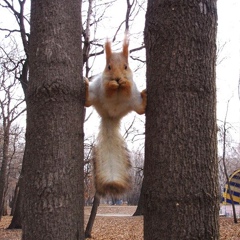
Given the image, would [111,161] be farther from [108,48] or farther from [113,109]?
[108,48]

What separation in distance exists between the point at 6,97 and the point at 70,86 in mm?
17202

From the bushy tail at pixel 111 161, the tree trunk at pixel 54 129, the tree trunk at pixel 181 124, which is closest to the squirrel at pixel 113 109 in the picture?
the bushy tail at pixel 111 161

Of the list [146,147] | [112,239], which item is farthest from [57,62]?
[112,239]

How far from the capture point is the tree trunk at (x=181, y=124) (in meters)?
1.56

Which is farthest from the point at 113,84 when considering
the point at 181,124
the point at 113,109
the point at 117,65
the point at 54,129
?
the point at 181,124

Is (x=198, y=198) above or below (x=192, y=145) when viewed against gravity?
below

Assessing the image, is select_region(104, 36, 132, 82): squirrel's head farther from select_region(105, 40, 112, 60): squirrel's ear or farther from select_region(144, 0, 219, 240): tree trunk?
select_region(144, 0, 219, 240): tree trunk

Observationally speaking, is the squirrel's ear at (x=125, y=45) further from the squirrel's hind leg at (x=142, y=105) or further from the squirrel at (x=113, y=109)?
the squirrel's hind leg at (x=142, y=105)

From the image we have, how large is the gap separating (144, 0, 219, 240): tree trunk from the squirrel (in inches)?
11.9

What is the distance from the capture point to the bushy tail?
6.49ft

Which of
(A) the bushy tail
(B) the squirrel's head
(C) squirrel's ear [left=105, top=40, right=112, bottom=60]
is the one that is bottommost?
(A) the bushy tail

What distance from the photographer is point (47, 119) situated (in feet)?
6.04

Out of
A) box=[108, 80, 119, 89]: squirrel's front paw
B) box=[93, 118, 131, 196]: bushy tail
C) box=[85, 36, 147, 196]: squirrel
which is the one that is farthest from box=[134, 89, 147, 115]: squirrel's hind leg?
box=[93, 118, 131, 196]: bushy tail

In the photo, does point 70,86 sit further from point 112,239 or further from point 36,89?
point 112,239
